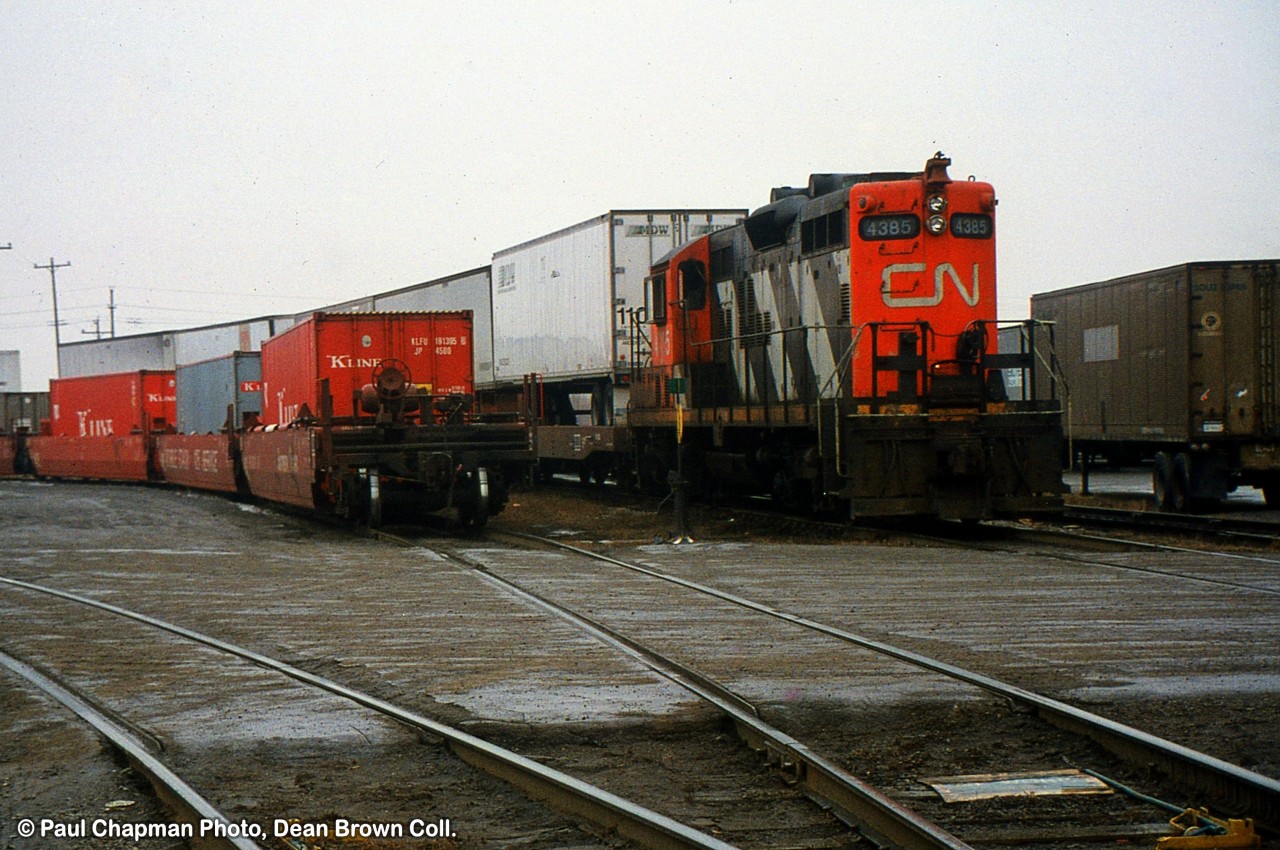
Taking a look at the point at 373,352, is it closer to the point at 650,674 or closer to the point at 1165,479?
the point at 1165,479

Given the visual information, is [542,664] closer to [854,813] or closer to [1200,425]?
[854,813]

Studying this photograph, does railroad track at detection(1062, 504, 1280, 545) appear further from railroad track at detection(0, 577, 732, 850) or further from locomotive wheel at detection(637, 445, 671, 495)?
railroad track at detection(0, 577, 732, 850)

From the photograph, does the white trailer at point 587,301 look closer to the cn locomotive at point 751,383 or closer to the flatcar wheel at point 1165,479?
the cn locomotive at point 751,383

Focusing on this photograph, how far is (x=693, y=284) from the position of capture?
1898 cm

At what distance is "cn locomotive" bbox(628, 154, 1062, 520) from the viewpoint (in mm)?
14086

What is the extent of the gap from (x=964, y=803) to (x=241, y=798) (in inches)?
109

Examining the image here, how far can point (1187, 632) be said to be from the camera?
28.1 ft

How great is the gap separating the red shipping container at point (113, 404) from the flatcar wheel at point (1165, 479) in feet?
72.6

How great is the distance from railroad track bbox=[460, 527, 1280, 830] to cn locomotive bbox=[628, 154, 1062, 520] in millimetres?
5979

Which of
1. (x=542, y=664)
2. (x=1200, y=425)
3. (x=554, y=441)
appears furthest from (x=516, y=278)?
(x=542, y=664)

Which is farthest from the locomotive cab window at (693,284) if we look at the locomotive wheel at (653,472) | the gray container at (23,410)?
the gray container at (23,410)

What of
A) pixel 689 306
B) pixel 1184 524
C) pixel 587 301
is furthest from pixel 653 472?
pixel 1184 524

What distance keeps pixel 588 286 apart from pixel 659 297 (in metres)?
4.02

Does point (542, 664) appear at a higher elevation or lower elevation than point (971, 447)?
lower
